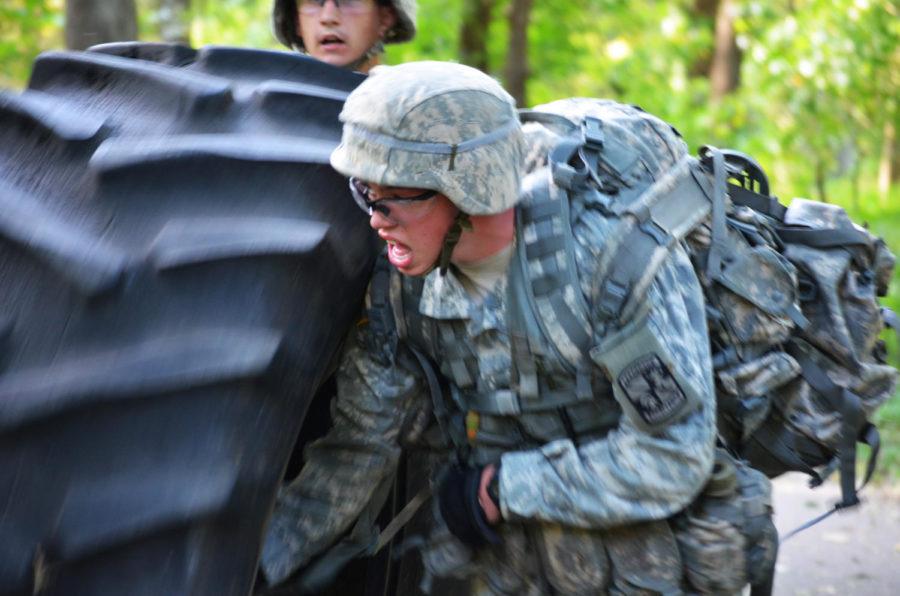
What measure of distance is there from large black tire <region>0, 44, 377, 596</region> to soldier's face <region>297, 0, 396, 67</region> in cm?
107

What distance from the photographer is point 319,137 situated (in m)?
2.24

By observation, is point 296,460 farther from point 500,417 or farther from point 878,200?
point 878,200

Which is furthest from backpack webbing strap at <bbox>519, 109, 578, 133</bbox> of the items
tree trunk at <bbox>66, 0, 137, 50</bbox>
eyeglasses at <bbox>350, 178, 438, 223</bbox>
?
tree trunk at <bbox>66, 0, 137, 50</bbox>

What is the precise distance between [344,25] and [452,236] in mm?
1160

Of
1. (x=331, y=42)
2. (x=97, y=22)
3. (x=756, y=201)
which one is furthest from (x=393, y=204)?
(x=97, y=22)

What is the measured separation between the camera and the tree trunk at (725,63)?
46.5 ft

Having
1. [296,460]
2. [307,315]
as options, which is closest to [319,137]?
[307,315]

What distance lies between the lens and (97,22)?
4312 millimetres

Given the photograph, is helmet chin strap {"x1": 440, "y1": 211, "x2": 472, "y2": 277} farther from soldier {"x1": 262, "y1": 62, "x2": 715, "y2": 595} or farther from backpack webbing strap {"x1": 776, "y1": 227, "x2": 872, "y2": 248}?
backpack webbing strap {"x1": 776, "y1": 227, "x2": 872, "y2": 248}

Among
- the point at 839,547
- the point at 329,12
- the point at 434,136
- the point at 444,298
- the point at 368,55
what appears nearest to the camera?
the point at 434,136

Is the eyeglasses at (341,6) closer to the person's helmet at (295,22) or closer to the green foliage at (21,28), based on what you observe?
the person's helmet at (295,22)

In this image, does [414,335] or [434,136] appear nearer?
[434,136]

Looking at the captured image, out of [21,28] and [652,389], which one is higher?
[652,389]

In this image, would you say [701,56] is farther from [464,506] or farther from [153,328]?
[153,328]
